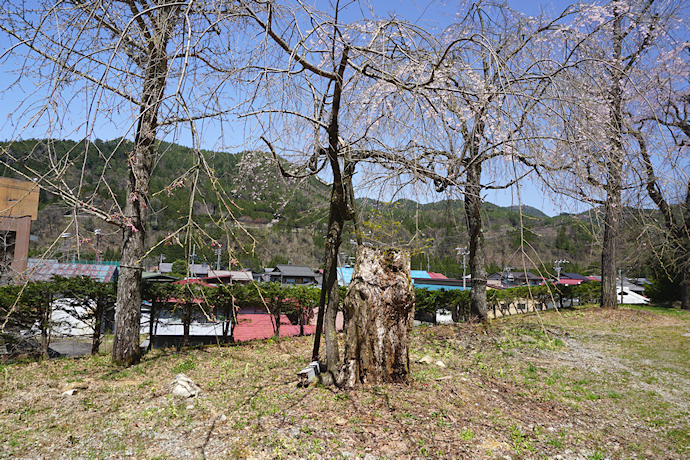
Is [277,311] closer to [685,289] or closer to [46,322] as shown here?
[46,322]

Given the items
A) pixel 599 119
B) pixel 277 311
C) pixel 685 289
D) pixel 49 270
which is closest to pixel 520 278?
pixel 599 119

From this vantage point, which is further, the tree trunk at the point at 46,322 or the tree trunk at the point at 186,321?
the tree trunk at the point at 186,321

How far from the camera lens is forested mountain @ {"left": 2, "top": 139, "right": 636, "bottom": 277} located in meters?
2.12

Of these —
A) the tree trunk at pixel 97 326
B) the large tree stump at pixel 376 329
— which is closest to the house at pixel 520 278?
the large tree stump at pixel 376 329

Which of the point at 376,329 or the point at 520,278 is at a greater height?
the point at 520,278

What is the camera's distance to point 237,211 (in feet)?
9.55

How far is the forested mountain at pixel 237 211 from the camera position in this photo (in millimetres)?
2121

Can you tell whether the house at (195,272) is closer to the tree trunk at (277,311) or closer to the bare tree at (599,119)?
the tree trunk at (277,311)

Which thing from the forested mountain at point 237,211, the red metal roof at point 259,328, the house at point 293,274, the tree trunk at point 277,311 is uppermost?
the forested mountain at point 237,211

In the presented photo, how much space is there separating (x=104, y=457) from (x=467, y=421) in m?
2.98

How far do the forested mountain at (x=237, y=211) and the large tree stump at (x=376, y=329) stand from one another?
501 millimetres

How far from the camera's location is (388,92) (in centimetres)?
354

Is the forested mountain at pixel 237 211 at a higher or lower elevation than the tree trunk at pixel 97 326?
higher

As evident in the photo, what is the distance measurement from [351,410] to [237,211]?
2.24 metres
